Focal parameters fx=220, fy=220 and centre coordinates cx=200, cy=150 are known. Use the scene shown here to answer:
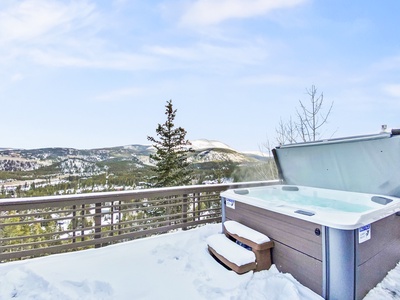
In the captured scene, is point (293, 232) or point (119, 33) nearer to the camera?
point (293, 232)

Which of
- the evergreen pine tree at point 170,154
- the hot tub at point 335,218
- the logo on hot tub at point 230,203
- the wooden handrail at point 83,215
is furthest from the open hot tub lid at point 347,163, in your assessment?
the evergreen pine tree at point 170,154

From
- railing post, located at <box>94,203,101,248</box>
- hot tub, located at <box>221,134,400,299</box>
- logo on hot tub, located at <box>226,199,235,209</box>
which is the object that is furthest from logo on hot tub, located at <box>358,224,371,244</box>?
railing post, located at <box>94,203,101,248</box>

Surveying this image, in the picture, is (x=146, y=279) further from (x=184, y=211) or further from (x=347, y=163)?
(x=347, y=163)

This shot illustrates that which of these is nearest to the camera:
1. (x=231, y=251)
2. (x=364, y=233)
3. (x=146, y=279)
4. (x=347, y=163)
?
(x=364, y=233)

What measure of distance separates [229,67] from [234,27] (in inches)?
40.3

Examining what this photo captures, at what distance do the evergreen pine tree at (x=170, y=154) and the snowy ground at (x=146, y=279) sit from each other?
8.40m

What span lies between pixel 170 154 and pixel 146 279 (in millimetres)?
9486

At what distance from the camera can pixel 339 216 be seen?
1.67 m

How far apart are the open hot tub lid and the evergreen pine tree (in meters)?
8.06

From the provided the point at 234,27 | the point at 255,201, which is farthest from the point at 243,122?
the point at 255,201

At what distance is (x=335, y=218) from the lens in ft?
5.34

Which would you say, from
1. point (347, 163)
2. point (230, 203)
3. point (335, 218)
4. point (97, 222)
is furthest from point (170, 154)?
point (335, 218)

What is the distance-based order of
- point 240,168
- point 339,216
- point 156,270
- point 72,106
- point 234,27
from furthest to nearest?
point 240,168 → point 72,106 → point 234,27 → point 156,270 → point 339,216

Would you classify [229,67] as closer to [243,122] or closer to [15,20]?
[243,122]
